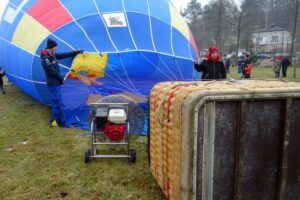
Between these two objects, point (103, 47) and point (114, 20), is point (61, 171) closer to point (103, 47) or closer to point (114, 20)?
point (103, 47)

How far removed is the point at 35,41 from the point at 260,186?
206 inches

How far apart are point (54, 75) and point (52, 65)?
0.17 meters

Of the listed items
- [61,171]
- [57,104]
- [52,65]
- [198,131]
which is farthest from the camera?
[57,104]

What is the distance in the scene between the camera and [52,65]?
5.95 m

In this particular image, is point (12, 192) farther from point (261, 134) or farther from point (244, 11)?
point (244, 11)

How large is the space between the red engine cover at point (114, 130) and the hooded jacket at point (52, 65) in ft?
6.53

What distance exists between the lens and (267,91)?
2643 mm

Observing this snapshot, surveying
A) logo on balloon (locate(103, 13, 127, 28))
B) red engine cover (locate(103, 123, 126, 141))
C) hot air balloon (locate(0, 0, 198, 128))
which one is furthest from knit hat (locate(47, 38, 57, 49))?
red engine cover (locate(103, 123, 126, 141))

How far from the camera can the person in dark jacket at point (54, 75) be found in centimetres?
594

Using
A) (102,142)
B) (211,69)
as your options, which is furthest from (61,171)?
(211,69)

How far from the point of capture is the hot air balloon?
606 centimetres

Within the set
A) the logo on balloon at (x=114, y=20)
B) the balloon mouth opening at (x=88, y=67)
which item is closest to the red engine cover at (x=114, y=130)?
the balloon mouth opening at (x=88, y=67)

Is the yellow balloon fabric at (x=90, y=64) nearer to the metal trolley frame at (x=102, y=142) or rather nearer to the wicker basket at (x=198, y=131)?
the metal trolley frame at (x=102, y=142)

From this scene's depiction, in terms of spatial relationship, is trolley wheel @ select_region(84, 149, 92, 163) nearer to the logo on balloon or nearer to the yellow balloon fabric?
the yellow balloon fabric
